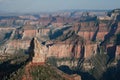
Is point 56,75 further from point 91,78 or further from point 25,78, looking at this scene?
point 91,78

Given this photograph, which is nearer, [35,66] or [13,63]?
[35,66]

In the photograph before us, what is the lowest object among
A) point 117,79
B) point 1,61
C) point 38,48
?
point 117,79

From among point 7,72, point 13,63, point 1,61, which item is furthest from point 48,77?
point 1,61

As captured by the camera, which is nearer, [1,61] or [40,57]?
[40,57]

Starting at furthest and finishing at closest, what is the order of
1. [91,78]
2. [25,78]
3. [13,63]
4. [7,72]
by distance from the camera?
1. [91,78]
2. [13,63]
3. [7,72]
4. [25,78]

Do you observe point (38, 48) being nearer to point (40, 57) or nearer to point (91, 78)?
point (40, 57)

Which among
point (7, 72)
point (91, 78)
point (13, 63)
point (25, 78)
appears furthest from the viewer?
point (91, 78)

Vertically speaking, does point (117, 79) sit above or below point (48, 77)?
below

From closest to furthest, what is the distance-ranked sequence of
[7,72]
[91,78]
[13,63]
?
[7,72] < [13,63] < [91,78]

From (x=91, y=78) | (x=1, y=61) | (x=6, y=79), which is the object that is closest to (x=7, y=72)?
(x=6, y=79)
